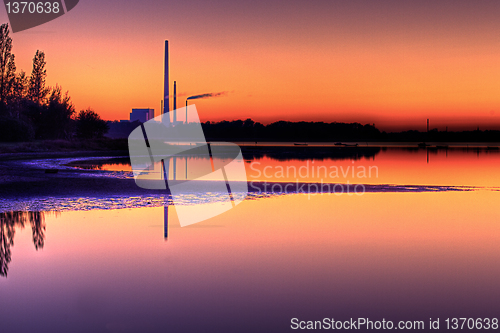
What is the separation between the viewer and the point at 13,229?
11.0 meters

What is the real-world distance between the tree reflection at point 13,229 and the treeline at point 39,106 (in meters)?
54.9

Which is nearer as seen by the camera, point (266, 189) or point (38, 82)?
point (266, 189)

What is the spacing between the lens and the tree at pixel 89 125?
7325 centimetres

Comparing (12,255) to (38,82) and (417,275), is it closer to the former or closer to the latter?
(417,275)

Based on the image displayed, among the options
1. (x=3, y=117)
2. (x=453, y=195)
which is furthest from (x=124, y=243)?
(x=3, y=117)

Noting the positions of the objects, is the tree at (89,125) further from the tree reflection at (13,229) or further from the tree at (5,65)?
the tree reflection at (13,229)

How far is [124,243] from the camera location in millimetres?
9859

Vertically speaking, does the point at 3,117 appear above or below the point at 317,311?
above

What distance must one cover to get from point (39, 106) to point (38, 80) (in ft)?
39.1

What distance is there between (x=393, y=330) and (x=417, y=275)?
7.86ft

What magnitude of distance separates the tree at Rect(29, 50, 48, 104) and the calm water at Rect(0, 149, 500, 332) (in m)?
72.7

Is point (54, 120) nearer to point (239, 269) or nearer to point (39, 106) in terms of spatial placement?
point (39, 106)

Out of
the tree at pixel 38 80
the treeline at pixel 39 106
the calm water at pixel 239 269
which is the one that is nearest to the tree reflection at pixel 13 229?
the calm water at pixel 239 269

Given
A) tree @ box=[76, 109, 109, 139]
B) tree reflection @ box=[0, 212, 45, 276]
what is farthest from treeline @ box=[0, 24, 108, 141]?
tree reflection @ box=[0, 212, 45, 276]
